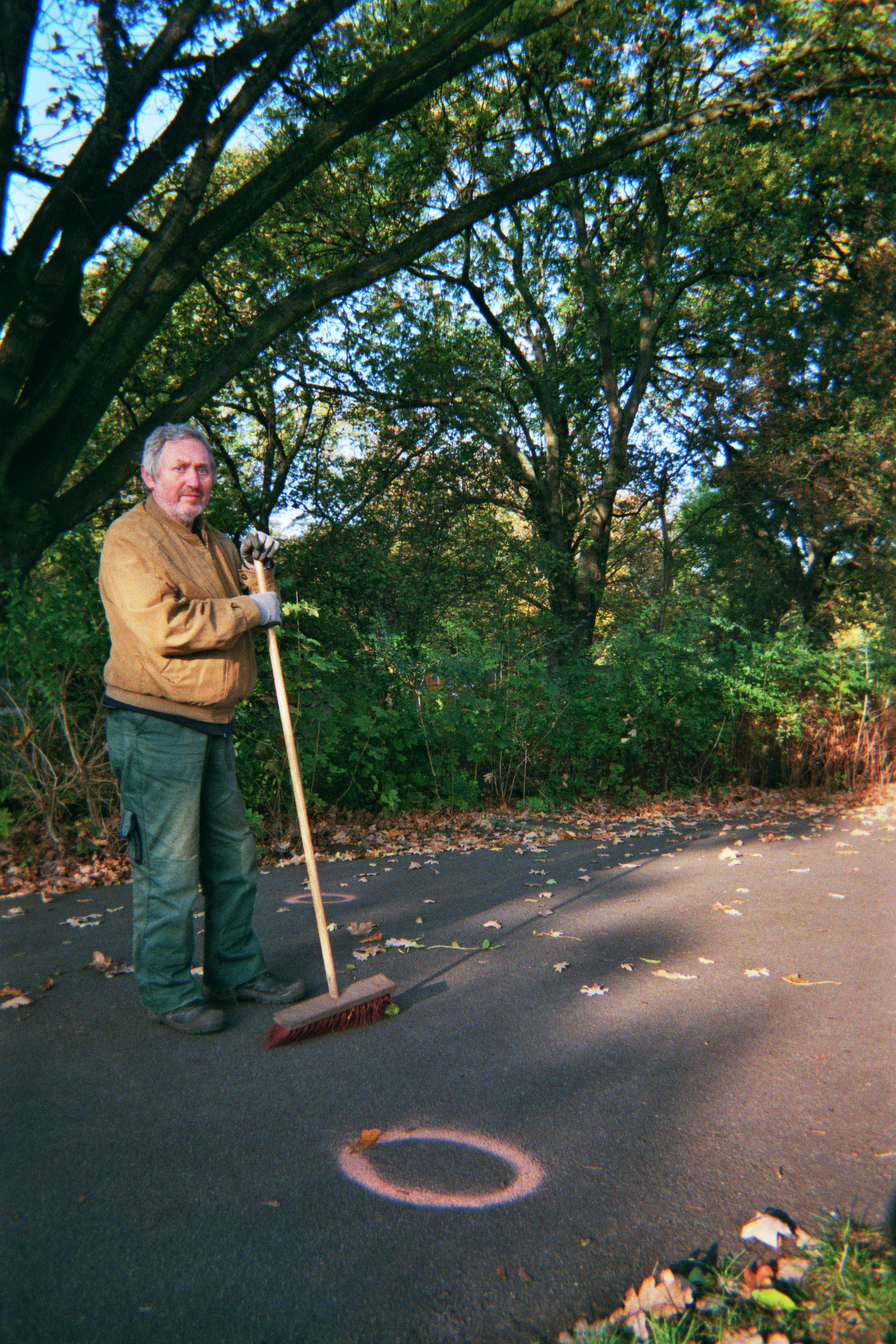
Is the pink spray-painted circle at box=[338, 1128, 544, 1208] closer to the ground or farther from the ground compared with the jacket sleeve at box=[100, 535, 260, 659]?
closer to the ground

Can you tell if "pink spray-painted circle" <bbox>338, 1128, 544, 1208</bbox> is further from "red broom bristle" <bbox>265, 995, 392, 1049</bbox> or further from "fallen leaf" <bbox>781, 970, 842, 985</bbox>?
"fallen leaf" <bbox>781, 970, 842, 985</bbox>

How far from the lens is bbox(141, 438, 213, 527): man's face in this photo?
3.37 m

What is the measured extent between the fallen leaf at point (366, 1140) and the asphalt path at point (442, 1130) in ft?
0.09

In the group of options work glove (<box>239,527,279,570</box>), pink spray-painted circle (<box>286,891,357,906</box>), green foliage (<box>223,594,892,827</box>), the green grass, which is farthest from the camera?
green foliage (<box>223,594,892,827</box>)

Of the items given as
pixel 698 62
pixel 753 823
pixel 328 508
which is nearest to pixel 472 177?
pixel 698 62

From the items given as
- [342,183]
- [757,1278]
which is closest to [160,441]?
[757,1278]

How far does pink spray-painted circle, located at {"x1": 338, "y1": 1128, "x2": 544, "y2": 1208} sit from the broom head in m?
0.70

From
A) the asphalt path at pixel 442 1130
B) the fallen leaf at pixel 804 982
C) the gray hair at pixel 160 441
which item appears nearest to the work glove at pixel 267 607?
the gray hair at pixel 160 441

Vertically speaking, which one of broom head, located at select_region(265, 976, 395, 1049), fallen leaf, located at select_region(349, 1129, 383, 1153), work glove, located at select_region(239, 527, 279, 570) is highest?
work glove, located at select_region(239, 527, 279, 570)

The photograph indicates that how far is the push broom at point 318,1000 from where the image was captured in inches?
127

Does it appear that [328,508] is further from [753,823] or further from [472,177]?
[753,823]

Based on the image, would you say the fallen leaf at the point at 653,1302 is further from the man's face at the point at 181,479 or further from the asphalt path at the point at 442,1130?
the man's face at the point at 181,479

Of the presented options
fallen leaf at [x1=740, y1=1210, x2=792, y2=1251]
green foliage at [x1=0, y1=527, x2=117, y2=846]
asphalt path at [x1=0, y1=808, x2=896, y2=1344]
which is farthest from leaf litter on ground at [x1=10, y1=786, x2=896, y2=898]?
fallen leaf at [x1=740, y1=1210, x2=792, y2=1251]

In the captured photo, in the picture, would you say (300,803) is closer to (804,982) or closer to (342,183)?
(804,982)
